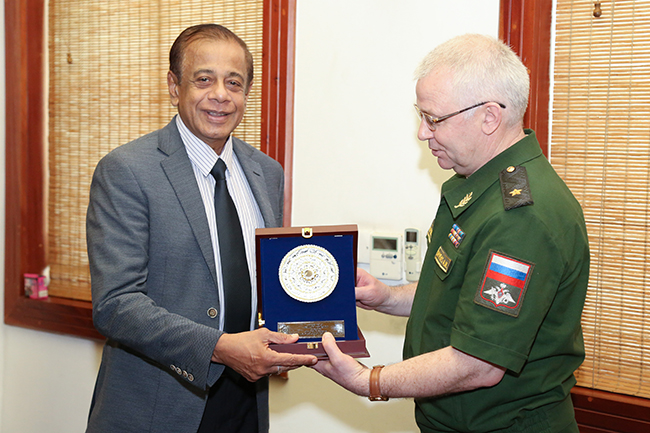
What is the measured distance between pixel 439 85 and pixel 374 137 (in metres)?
0.91

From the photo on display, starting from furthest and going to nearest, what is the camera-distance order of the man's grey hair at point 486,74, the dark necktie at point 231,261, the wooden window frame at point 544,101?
the wooden window frame at point 544,101 < the dark necktie at point 231,261 < the man's grey hair at point 486,74

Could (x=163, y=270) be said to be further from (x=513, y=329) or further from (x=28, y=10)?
(x=28, y=10)

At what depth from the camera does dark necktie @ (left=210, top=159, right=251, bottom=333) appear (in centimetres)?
167

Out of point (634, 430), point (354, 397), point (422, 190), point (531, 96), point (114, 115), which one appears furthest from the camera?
point (114, 115)

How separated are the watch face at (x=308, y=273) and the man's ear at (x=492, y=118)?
55 centimetres

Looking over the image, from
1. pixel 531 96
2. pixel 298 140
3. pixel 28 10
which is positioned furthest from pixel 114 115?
pixel 531 96

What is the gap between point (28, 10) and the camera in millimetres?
2910

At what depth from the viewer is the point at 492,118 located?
53.6 inches

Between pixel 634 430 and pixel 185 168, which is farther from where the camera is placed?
pixel 634 430

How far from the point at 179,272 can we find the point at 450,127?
85cm

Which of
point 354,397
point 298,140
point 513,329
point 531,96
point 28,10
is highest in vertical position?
point 28,10

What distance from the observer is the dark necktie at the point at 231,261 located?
5.49 ft

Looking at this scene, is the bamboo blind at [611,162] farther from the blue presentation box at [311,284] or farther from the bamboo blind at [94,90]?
the bamboo blind at [94,90]

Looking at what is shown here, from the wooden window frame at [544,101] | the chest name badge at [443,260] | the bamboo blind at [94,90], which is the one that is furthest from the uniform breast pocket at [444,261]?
the bamboo blind at [94,90]
